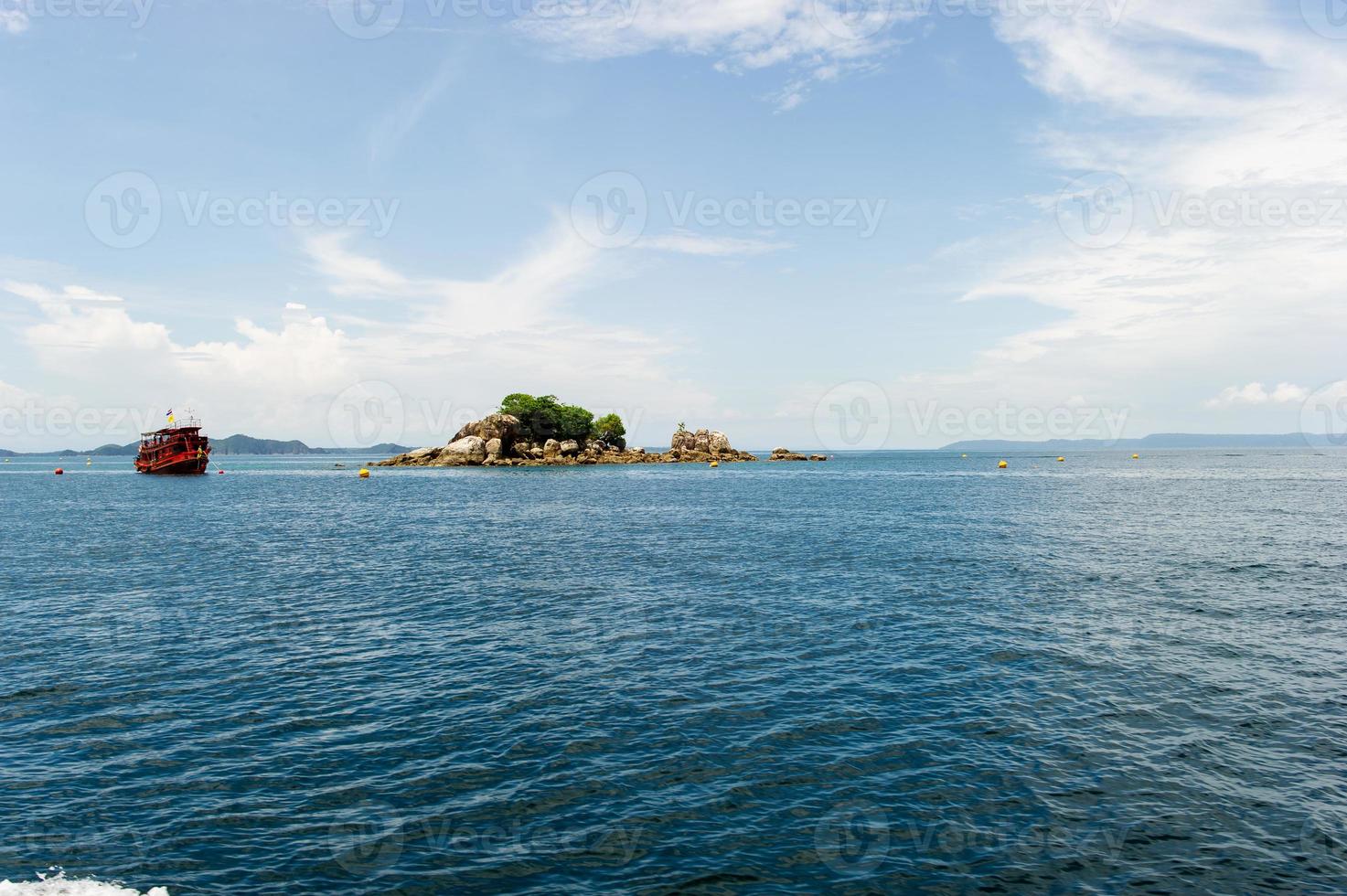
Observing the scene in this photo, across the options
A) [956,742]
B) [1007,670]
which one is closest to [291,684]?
[956,742]

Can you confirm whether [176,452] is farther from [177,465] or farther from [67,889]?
[67,889]

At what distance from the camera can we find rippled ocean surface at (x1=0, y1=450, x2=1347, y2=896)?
14.6 metres

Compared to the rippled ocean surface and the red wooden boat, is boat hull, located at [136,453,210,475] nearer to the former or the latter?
the red wooden boat

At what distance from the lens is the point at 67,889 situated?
13336mm

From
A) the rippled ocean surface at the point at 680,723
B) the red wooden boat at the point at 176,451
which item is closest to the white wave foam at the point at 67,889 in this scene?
the rippled ocean surface at the point at 680,723

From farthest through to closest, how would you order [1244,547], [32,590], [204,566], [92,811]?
[1244,547] → [204,566] → [32,590] → [92,811]

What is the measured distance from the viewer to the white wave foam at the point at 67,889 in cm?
1312

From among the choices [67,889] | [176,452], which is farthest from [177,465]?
[67,889]

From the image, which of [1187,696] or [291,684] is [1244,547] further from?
[291,684]

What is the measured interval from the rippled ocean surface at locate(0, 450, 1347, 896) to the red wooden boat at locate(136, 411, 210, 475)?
435 ft

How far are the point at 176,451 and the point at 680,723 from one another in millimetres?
185284

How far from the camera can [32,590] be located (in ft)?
134

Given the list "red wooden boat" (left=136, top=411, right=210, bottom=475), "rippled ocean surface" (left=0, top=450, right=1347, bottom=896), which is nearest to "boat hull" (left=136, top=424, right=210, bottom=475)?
"red wooden boat" (left=136, top=411, right=210, bottom=475)

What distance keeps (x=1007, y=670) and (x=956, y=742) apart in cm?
750
